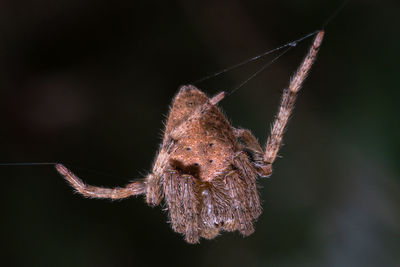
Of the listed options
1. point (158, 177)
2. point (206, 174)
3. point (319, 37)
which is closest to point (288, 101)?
point (319, 37)

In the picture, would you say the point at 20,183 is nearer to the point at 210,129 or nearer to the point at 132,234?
the point at 132,234

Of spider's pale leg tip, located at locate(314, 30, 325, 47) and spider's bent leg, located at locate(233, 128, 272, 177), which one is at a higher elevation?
spider's pale leg tip, located at locate(314, 30, 325, 47)

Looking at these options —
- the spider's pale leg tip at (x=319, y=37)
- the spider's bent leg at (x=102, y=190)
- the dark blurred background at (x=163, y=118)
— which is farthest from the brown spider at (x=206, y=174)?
the dark blurred background at (x=163, y=118)

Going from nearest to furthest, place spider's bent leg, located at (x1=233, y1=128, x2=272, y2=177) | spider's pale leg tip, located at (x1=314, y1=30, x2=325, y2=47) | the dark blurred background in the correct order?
1. spider's pale leg tip, located at (x1=314, y1=30, x2=325, y2=47)
2. spider's bent leg, located at (x1=233, y1=128, x2=272, y2=177)
3. the dark blurred background

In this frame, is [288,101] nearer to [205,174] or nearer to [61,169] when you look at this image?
[205,174]

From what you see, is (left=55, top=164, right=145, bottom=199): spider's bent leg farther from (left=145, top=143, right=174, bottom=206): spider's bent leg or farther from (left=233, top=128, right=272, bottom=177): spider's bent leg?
(left=233, top=128, right=272, bottom=177): spider's bent leg

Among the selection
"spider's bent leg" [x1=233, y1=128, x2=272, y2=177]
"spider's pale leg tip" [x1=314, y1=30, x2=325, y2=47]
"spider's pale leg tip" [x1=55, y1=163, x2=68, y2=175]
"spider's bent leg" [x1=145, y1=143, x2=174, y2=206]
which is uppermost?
"spider's pale leg tip" [x1=55, y1=163, x2=68, y2=175]

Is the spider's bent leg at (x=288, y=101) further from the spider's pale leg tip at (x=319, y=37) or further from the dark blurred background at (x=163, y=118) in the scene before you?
the dark blurred background at (x=163, y=118)

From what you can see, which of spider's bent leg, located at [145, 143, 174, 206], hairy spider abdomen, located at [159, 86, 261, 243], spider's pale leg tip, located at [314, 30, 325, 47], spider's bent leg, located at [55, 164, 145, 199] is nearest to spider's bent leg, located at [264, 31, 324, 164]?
spider's pale leg tip, located at [314, 30, 325, 47]
